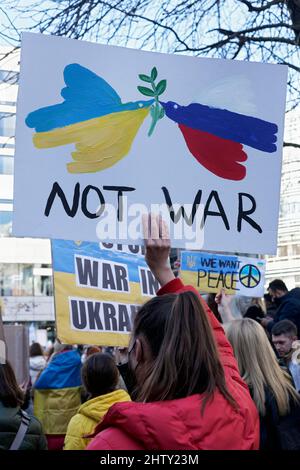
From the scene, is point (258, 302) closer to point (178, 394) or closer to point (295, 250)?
point (295, 250)

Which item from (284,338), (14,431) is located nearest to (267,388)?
(284,338)

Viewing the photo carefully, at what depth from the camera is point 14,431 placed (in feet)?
11.1

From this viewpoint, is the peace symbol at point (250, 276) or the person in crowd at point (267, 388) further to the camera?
the peace symbol at point (250, 276)

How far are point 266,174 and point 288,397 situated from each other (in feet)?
3.95

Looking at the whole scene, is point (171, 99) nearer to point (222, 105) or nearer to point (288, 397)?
point (222, 105)

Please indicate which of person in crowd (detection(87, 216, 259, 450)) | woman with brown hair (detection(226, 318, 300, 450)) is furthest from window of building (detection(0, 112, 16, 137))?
person in crowd (detection(87, 216, 259, 450))

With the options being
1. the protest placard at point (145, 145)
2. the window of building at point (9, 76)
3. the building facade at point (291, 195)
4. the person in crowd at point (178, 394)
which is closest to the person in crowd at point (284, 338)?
the protest placard at point (145, 145)

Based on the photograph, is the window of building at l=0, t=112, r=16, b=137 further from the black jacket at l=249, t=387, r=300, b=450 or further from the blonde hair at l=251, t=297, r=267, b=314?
the black jacket at l=249, t=387, r=300, b=450

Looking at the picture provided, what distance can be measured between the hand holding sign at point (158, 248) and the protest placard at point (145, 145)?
0.30 m

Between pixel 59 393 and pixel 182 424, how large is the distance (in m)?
5.08

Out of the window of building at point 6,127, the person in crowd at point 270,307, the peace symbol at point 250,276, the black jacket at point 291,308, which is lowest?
the person in crowd at point 270,307

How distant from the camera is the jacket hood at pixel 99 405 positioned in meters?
4.05

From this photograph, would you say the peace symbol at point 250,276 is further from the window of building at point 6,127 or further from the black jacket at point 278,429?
the black jacket at point 278,429
